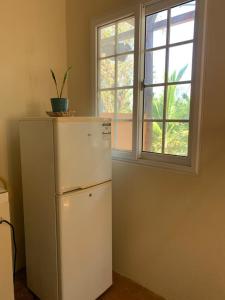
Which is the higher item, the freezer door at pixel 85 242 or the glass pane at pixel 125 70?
the glass pane at pixel 125 70

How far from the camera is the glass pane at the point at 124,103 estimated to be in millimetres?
1875

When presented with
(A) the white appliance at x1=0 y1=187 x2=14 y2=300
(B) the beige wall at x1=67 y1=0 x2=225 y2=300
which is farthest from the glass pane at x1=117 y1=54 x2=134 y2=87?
(A) the white appliance at x1=0 y1=187 x2=14 y2=300

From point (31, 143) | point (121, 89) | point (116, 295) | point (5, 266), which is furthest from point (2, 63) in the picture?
point (116, 295)

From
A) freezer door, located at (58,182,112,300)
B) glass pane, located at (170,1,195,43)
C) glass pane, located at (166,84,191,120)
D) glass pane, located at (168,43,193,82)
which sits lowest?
freezer door, located at (58,182,112,300)

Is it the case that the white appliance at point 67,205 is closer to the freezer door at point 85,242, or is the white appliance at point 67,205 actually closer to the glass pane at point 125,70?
the freezer door at point 85,242

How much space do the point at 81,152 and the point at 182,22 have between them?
113 centimetres

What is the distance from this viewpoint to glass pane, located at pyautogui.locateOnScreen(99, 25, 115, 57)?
6.39 feet

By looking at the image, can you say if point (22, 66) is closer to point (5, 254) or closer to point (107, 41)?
point (107, 41)

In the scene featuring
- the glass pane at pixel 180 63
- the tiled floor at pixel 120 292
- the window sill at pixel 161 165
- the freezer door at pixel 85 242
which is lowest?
the tiled floor at pixel 120 292

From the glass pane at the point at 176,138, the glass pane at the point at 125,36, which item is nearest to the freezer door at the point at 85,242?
the glass pane at the point at 176,138

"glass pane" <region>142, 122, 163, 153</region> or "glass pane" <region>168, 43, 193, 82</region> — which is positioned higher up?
"glass pane" <region>168, 43, 193, 82</region>

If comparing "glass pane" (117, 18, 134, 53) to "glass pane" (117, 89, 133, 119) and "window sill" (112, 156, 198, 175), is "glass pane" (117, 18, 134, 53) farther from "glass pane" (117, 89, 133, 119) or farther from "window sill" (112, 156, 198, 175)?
"window sill" (112, 156, 198, 175)

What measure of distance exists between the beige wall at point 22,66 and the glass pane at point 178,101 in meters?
1.13

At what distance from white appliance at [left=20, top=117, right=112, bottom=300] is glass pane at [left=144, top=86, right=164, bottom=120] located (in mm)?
371
